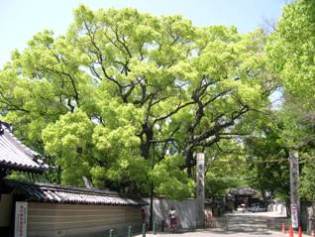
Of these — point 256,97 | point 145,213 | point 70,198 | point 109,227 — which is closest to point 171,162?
point 145,213

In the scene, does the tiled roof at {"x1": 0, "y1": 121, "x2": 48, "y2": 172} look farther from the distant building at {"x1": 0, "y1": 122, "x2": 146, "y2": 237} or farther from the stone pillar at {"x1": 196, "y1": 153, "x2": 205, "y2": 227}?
the stone pillar at {"x1": 196, "y1": 153, "x2": 205, "y2": 227}

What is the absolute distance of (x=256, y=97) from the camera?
36.8m

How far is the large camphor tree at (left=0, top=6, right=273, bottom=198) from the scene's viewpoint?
33500mm

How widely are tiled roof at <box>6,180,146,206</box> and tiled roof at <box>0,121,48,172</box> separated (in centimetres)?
129

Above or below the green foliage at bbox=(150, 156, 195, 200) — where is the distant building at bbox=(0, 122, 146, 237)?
below

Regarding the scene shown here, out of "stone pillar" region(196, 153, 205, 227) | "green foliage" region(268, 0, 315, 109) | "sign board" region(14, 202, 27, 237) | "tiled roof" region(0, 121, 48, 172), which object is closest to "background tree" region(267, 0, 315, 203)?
"green foliage" region(268, 0, 315, 109)

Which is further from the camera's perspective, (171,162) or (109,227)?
(171,162)

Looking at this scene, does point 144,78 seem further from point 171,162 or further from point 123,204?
point 123,204

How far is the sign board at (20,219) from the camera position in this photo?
17312mm

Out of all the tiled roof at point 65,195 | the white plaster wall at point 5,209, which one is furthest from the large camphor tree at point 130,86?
the white plaster wall at point 5,209

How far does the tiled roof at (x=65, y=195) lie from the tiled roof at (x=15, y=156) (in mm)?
1291

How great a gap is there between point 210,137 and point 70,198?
24221mm

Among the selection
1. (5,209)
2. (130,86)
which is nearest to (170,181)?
(130,86)

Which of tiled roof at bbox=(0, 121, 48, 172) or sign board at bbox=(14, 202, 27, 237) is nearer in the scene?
tiled roof at bbox=(0, 121, 48, 172)
